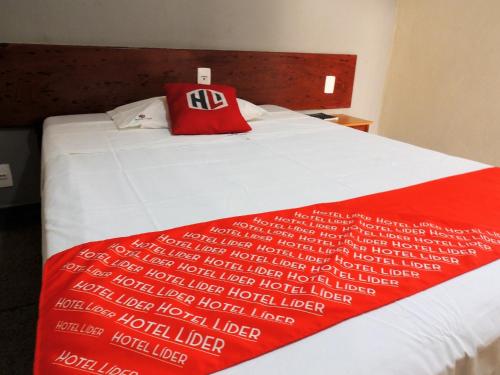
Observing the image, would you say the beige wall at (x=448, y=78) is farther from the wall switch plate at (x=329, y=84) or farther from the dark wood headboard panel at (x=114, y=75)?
the dark wood headboard panel at (x=114, y=75)

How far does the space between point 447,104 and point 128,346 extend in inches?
123

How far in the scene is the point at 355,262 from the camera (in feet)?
2.74

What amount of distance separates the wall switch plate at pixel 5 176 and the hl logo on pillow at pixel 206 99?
3.79 feet

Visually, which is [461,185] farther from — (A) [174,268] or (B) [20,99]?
(B) [20,99]

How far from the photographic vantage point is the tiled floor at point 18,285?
1.28m

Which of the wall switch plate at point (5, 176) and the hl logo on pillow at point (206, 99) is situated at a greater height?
the hl logo on pillow at point (206, 99)

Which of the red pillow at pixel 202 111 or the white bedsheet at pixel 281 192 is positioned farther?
the red pillow at pixel 202 111

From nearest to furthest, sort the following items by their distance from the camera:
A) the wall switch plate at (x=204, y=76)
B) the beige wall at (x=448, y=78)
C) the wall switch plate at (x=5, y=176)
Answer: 1. the wall switch plate at (x=5, y=176)
2. the wall switch plate at (x=204, y=76)
3. the beige wall at (x=448, y=78)

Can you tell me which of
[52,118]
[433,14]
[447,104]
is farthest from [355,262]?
[433,14]

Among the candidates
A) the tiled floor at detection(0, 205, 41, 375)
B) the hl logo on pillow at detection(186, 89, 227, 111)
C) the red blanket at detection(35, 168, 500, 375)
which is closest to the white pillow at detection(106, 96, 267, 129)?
the hl logo on pillow at detection(186, 89, 227, 111)

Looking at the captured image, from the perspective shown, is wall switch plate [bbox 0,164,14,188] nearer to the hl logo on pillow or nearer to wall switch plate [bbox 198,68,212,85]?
the hl logo on pillow

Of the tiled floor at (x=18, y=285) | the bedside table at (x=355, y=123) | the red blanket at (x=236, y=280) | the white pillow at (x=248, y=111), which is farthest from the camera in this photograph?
the bedside table at (x=355, y=123)

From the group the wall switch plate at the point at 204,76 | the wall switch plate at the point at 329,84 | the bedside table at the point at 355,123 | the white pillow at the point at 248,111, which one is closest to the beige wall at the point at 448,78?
the bedside table at the point at 355,123

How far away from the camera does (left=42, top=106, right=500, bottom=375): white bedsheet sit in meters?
0.61
